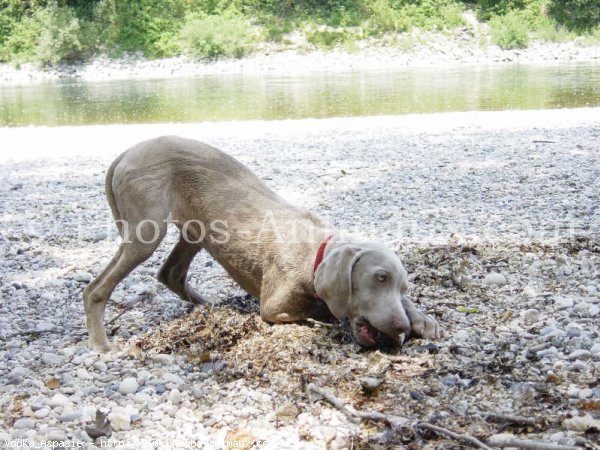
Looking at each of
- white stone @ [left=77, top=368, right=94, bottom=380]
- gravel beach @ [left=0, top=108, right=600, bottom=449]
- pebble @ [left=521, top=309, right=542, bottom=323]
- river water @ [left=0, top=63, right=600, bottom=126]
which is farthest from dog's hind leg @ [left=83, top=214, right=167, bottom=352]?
river water @ [left=0, top=63, right=600, bottom=126]

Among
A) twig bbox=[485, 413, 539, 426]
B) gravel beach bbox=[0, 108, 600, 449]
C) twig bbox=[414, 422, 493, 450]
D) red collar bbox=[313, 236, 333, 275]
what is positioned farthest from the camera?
red collar bbox=[313, 236, 333, 275]

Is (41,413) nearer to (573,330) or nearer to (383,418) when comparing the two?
(383,418)

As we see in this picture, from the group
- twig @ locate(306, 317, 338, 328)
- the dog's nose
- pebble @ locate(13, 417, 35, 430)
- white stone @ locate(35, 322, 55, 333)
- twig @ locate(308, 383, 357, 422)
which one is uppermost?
the dog's nose

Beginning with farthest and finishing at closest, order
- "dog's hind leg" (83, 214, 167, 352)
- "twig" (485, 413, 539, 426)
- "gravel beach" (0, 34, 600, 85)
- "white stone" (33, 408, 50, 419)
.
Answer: "gravel beach" (0, 34, 600, 85)
"dog's hind leg" (83, 214, 167, 352)
"white stone" (33, 408, 50, 419)
"twig" (485, 413, 539, 426)

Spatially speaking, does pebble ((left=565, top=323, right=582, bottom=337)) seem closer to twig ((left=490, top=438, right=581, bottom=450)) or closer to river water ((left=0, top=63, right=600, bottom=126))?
twig ((left=490, top=438, right=581, bottom=450))

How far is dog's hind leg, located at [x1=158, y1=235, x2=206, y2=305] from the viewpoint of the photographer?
16.2 feet

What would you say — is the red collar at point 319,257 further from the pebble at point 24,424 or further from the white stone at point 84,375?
the pebble at point 24,424

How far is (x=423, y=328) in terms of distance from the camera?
4.00 m

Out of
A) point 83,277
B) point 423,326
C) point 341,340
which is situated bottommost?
point 83,277

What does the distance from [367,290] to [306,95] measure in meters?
18.4

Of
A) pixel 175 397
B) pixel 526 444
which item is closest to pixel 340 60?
pixel 175 397

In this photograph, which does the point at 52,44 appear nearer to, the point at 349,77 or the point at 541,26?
the point at 349,77

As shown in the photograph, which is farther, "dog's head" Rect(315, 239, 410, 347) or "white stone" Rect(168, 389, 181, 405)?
"dog's head" Rect(315, 239, 410, 347)

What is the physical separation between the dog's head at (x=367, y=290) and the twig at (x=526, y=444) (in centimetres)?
96
